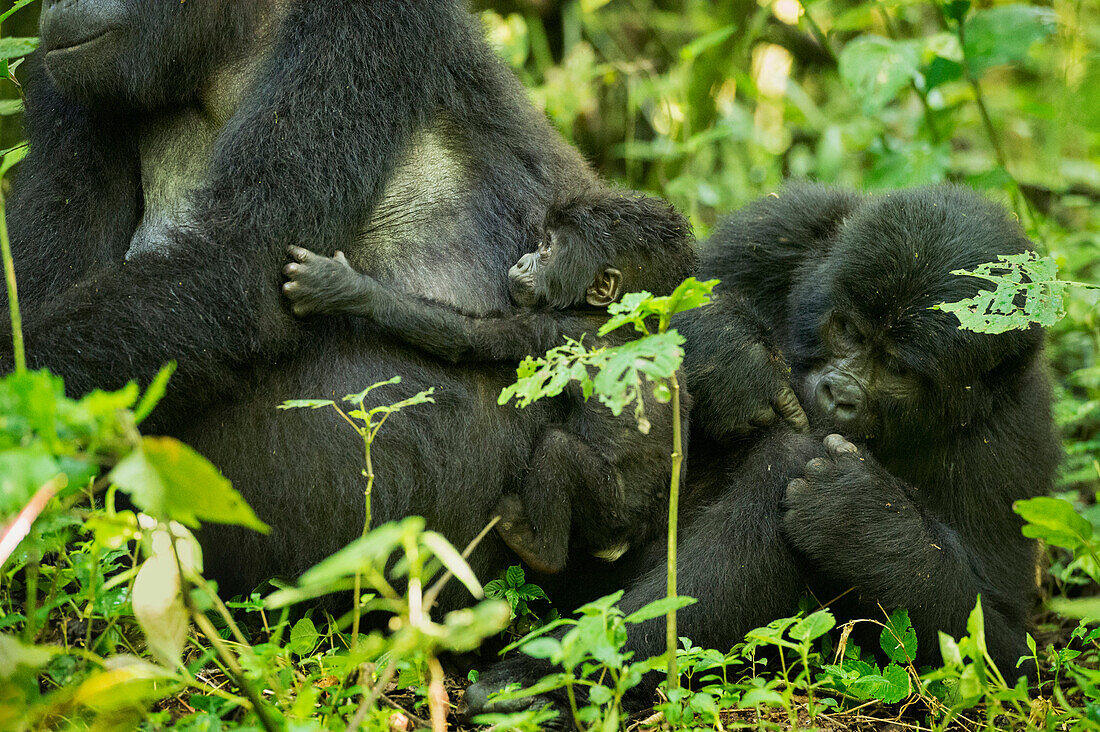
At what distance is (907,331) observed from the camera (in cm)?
271

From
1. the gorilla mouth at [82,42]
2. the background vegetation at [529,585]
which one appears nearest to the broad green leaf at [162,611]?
the background vegetation at [529,585]

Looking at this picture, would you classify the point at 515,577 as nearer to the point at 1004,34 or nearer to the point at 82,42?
the point at 82,42

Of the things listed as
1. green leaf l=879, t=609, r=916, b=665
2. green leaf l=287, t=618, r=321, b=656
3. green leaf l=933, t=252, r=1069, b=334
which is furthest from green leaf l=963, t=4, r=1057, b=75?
green leaf l=287, t=618, r=321, b=656

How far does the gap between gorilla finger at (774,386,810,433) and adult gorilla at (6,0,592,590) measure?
2.56 feet

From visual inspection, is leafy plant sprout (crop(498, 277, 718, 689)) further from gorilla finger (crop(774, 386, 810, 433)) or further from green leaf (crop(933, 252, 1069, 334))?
gorilla finger (crop(774, 386, 810, 433))

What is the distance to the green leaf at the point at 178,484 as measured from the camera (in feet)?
4.30

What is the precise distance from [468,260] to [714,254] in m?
0.90

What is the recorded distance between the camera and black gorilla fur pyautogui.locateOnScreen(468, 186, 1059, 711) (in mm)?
2539

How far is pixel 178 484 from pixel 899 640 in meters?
1.80

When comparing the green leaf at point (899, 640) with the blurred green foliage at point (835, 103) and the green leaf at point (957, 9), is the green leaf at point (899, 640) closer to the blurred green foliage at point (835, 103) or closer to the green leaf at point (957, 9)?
the blurred green foliage at point (835, 103)

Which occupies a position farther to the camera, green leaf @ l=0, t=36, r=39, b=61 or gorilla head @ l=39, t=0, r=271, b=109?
green leaf @ l=0, t=36, r=39, b=61

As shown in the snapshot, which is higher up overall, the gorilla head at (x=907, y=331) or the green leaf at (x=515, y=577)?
the gorilla head at (x=907, y=331)

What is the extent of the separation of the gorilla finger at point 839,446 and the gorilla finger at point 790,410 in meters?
0.13

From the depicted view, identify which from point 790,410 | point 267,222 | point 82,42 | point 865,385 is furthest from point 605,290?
point 82,42
